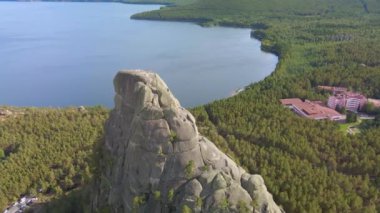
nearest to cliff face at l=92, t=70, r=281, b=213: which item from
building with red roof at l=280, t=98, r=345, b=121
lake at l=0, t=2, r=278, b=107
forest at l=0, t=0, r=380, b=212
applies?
forest at l=0, t=0, r=380, b=212

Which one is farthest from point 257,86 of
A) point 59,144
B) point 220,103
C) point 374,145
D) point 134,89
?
A: point 134,89

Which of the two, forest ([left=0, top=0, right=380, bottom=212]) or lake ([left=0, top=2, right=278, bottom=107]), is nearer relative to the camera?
forest ([left=0, top=0, right=380, bottom=212])

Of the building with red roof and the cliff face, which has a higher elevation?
the cliff face

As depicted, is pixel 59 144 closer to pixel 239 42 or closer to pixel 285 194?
pixel 285 194

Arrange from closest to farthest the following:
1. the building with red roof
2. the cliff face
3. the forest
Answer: the cliff face → the forest → the building with red roof

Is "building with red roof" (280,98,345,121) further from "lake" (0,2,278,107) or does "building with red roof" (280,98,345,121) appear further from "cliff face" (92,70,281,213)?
"cliff face" (92,70,281,213)

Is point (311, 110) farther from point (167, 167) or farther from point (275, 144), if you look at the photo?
point (167, 167)

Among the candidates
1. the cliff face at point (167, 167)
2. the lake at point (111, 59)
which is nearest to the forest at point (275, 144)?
the cliff face at point (167, 167)
